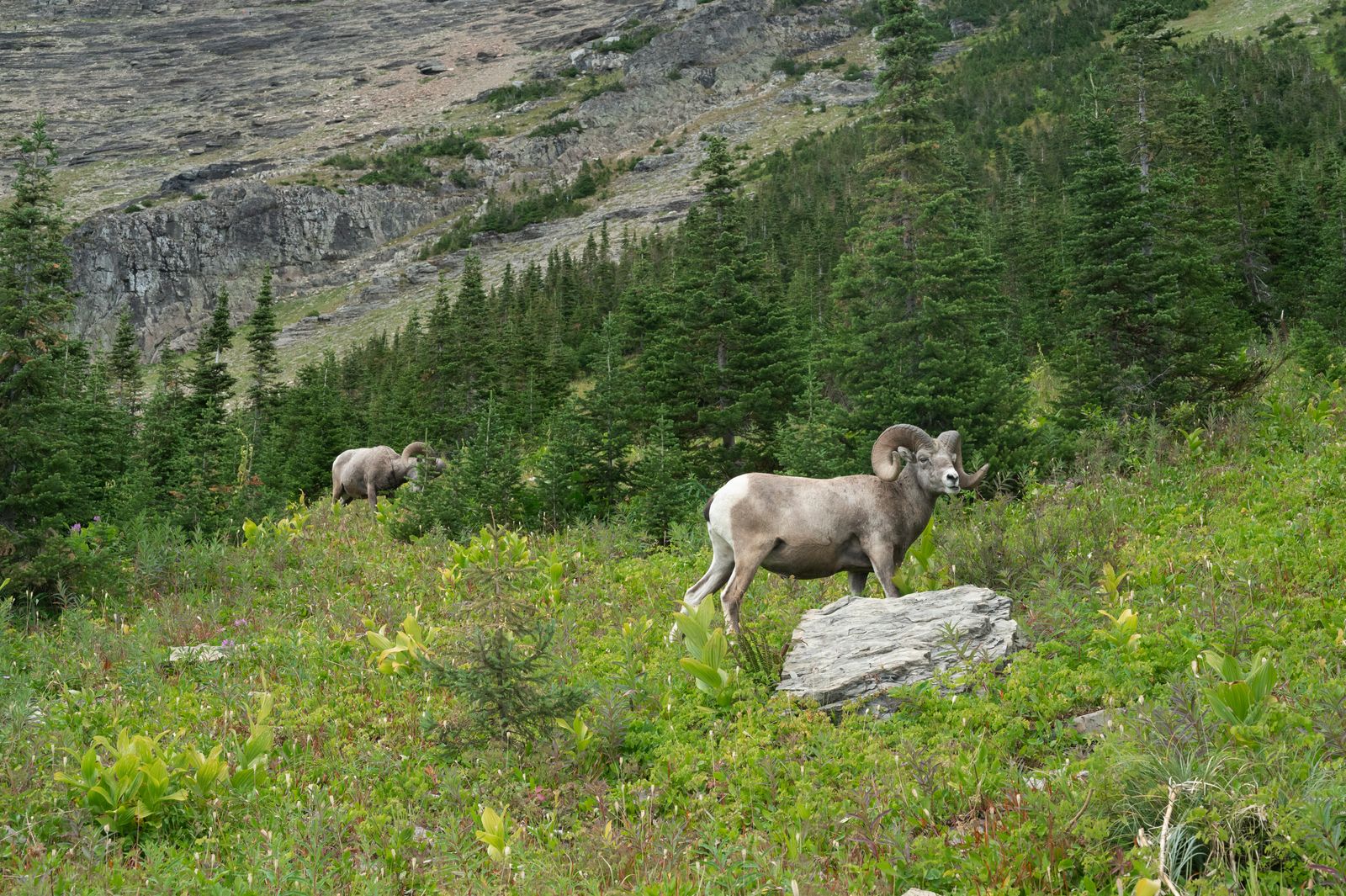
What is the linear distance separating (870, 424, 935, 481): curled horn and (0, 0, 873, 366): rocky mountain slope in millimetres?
94821

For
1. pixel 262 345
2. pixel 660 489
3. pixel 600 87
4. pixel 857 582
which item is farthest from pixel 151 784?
pixel 600 87

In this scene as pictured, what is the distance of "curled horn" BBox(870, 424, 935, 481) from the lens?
8.58 m

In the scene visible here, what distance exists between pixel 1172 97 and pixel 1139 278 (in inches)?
573

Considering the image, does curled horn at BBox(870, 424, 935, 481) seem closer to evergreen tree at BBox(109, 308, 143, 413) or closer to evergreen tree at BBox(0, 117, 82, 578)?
evergreen tree at BBox(0, 117, 82, 578)

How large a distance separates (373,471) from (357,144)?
162m

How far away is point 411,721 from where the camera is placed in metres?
6.99

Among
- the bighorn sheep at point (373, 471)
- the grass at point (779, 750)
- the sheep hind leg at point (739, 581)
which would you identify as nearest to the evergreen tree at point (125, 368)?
the bighorn sheep at point (373, 471)

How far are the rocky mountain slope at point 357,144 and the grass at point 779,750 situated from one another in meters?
93.8

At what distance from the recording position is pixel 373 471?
1977cm

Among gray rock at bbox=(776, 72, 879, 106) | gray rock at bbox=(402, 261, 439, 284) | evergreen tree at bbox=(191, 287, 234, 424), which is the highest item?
gray rock at bbox=(776, 72, 879, 106)

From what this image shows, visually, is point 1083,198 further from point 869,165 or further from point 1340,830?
point 1340,830

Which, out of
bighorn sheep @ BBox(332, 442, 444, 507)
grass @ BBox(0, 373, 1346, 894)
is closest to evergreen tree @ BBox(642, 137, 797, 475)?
bighorn sheep @ BBox(332, 442, 444, 507)

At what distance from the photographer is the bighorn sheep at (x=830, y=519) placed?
8.01 meters

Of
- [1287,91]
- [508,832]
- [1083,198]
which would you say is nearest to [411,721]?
[508,832]
